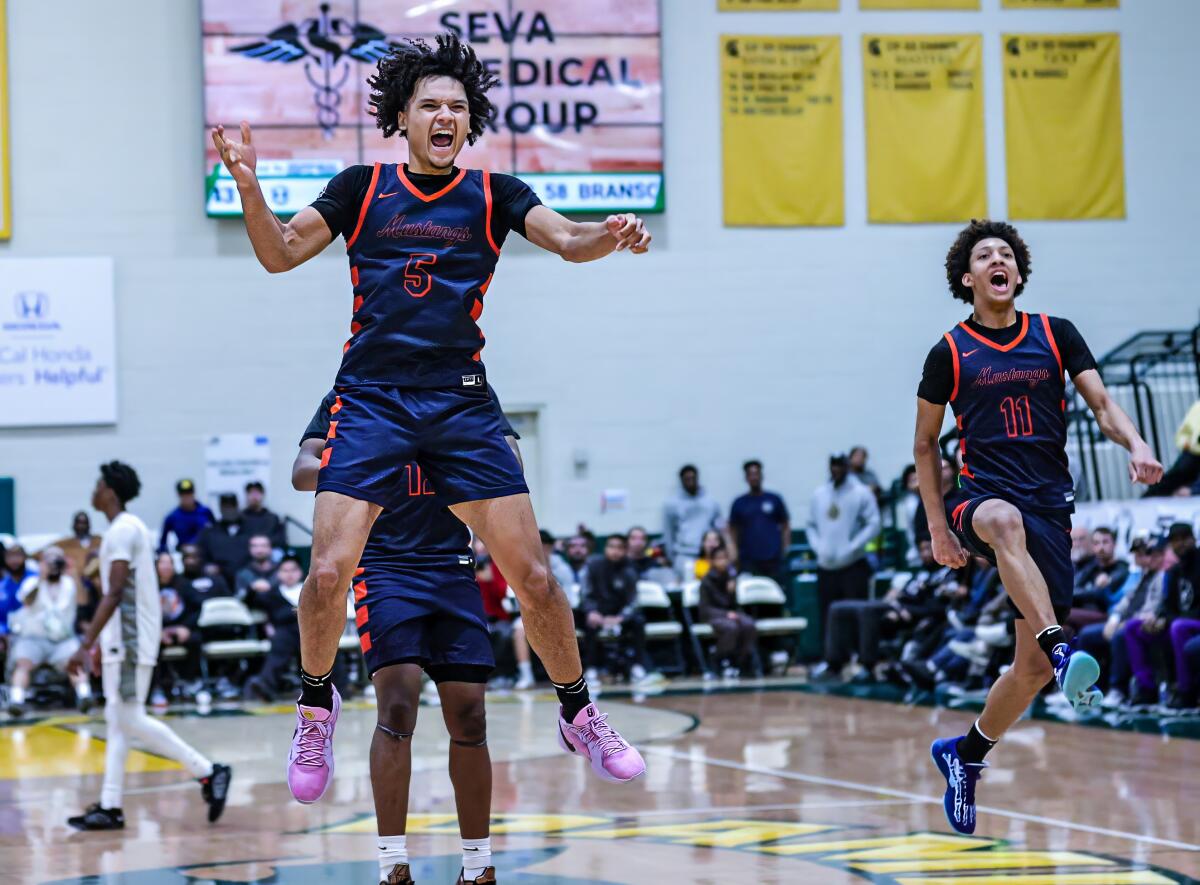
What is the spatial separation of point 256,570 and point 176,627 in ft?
3.30

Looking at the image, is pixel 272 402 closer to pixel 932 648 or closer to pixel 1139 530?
pixel 932 648

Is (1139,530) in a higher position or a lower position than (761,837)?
higher

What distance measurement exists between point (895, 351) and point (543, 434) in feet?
14.0

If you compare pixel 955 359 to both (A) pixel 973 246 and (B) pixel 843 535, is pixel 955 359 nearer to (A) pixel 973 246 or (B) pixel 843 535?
(A) pixel 973 246

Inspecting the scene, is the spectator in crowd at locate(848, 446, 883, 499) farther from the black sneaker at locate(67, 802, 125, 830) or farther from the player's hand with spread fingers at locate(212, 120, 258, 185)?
the player's hand with spread fingers at locate(212, 120, 258, 185)

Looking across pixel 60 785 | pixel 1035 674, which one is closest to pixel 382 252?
pixel 1035 674

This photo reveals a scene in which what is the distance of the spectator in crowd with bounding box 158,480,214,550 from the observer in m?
18.1

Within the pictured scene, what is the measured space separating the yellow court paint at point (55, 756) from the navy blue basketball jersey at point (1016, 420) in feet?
21.2

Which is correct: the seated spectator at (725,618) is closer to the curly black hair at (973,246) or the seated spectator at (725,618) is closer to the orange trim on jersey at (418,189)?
the curly black hair at (973,246)

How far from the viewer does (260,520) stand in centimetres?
1797

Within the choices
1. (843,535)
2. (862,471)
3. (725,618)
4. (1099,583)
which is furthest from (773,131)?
(1099,583)

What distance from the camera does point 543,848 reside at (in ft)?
24.4

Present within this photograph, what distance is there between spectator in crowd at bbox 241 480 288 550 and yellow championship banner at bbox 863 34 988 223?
303 inches

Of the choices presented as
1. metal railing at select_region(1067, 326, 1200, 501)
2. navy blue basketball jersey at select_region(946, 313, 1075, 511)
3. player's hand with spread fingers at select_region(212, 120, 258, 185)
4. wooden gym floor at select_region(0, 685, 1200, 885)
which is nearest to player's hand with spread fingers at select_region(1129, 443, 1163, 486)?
navy blue basketball jersey at select_region(946, 313, 1075, 511)
